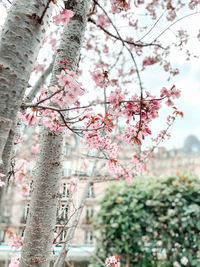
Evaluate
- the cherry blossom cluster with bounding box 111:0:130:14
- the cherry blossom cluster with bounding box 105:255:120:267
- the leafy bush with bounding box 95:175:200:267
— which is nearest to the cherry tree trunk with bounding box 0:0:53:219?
the cherry blossom cluster with bounding box 111:0:130:14

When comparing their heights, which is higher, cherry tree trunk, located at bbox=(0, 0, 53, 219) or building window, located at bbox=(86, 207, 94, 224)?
cherry tree trunk, located at bbox=(0, 0, 53, 219)

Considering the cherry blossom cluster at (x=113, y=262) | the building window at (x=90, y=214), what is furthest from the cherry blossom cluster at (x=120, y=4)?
the building window at (x=90, y=214)

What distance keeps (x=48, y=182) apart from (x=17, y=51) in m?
0.64

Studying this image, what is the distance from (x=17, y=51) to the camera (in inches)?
24.0

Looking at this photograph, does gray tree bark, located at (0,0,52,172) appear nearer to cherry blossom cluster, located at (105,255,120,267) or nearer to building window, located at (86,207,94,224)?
cherry blossom cluster, located at (105,255,120,267)

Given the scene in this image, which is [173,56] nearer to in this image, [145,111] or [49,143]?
[145,111]

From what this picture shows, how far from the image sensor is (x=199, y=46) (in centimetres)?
228

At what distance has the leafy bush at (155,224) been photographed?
7.64ft

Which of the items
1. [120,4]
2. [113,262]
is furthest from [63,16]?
[113,262]

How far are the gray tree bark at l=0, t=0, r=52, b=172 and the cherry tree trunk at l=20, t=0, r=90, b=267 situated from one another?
0.42 meters

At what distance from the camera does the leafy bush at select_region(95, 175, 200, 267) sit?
233 cm

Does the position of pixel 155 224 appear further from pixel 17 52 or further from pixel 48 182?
pixel 17 52

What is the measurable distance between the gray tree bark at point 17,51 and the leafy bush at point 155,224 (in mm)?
2040

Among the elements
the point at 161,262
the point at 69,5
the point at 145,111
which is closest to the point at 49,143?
the point at 145,111
